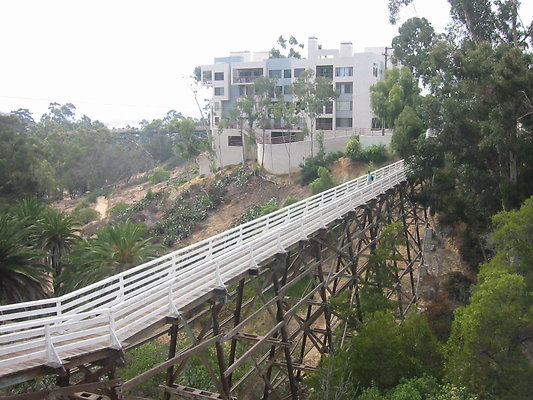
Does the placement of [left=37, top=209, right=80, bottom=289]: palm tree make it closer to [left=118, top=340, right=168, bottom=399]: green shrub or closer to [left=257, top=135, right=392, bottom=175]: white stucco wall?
[left=118, top=340, right=168, bottom=399]: green shrub

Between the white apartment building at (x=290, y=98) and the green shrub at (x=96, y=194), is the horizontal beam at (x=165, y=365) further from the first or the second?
the green shrub at (x=96, y=194)

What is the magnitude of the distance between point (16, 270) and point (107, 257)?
2.90m

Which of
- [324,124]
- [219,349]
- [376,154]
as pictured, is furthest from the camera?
[324,124]

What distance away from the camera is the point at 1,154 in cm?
3428

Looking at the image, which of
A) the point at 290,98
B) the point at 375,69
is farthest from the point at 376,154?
the point at 290,98

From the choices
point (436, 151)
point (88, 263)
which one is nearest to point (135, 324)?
point (88, 263)

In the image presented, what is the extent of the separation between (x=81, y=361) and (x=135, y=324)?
132 cm

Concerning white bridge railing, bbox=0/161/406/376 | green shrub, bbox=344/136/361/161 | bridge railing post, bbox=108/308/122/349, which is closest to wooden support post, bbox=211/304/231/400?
white bridge railing, bbox=0/161/406/376

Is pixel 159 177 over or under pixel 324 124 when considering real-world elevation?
under

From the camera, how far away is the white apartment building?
46500 mm

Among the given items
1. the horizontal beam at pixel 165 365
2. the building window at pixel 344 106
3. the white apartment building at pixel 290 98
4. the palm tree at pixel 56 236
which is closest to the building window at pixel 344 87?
the white apartment building at pixel 290 98

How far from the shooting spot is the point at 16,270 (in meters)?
15.4

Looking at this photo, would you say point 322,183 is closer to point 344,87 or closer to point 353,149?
point 353,149

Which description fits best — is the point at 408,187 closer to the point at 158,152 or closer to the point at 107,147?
the point at 107,147
